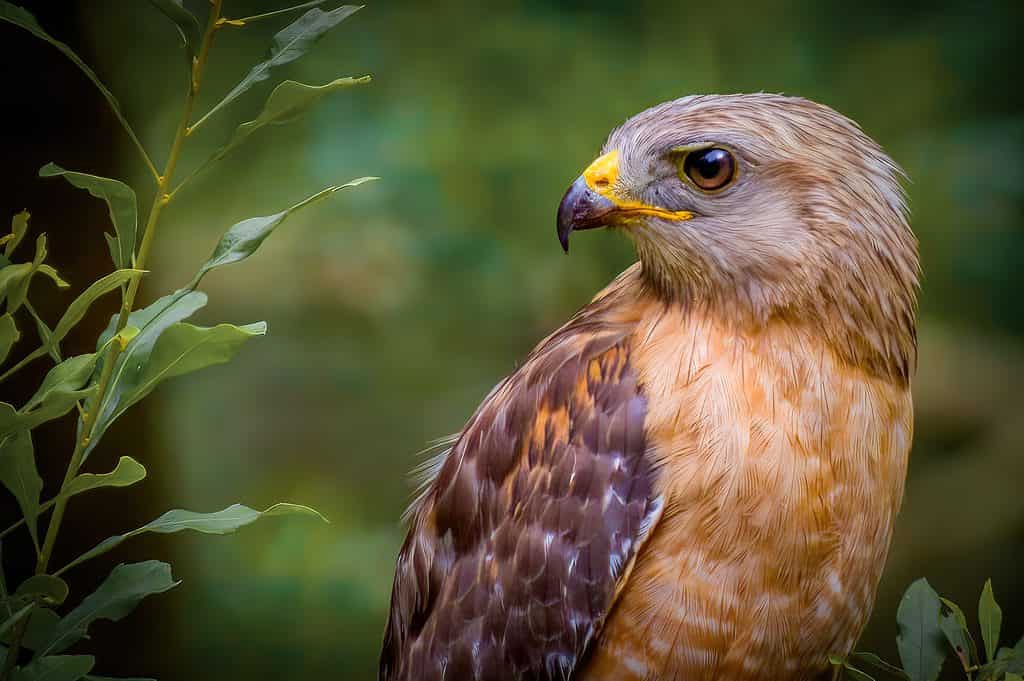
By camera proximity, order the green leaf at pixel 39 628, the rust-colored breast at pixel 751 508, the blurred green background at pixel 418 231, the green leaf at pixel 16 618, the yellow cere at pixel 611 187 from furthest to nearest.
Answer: the blurred green background at pixel 418 231, the yellow cere at pixel 611 187, the rust-colored breast at pixel 751 508, the green leaf at pixel 39 628, the green leaf at pixel 16 618

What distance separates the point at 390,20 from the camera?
206 cm

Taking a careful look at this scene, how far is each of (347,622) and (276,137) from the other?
1.01 metres

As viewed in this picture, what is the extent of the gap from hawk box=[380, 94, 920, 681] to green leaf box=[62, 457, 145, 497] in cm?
49

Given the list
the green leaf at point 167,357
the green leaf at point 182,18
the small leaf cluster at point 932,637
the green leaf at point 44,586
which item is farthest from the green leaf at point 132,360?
the small leaf cluster at point 932,637

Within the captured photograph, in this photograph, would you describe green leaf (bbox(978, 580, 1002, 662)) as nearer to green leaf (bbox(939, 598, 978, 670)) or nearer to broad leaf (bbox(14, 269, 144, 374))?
green leaf (bbox(939, 598, 978, 670))

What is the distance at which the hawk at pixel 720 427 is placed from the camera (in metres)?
1.12

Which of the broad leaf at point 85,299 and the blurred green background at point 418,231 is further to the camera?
the blurred green background at point 418,231

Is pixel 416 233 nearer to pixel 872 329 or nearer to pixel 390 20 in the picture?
pixel 390 20

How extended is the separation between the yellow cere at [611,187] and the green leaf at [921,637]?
1.89 feet

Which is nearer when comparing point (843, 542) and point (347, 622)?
point (843, 542)

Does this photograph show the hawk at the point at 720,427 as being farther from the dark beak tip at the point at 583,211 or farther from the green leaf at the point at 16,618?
the green leaf at the point at 16,618

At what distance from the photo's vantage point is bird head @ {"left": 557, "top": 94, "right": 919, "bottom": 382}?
1149 mm

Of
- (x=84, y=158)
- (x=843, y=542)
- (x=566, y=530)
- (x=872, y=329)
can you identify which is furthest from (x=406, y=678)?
(x=84, y=158)

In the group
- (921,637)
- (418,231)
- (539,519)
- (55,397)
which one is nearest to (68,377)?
(55,397)
